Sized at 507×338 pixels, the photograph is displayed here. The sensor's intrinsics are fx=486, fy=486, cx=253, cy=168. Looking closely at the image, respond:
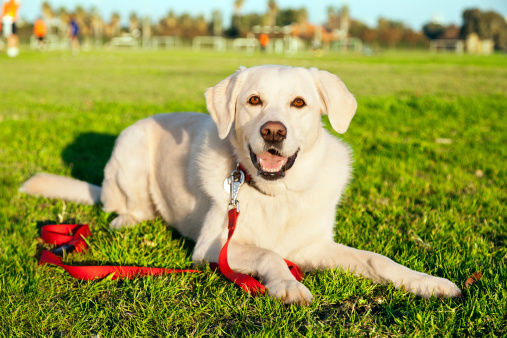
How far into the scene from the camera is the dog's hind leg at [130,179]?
13.7 ft

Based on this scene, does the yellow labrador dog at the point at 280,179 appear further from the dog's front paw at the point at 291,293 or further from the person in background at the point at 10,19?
the person in background at the point at 10,19

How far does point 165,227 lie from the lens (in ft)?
12.9

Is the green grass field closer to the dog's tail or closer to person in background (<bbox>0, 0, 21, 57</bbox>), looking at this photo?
the dog's tail

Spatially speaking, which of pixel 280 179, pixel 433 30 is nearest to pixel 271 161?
pixel 280 179

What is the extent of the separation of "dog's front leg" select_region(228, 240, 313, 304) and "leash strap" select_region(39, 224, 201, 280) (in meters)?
0.32

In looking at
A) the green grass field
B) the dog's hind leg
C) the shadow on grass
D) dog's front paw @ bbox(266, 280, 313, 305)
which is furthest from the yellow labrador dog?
the shadow on grass

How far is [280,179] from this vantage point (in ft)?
9.77

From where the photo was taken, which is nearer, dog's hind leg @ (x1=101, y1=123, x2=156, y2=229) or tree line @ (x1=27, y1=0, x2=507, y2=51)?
dog's hind leg @ (x1=101, y1=123, x2=156, y2=229)

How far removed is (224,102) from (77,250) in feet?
4.79

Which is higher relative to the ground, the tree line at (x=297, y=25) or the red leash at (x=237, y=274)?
the tree line at (x=297, y=25)

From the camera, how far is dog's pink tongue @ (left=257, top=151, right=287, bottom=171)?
2.96 metres

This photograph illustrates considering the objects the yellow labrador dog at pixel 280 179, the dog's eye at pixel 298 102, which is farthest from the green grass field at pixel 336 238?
the dog's eye at pixel 298 102

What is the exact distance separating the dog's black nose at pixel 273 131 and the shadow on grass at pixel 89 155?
290 centimetres

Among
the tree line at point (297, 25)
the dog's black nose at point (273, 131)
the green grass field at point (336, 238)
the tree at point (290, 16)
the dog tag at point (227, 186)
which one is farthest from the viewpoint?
the tree at point (290, 16)
